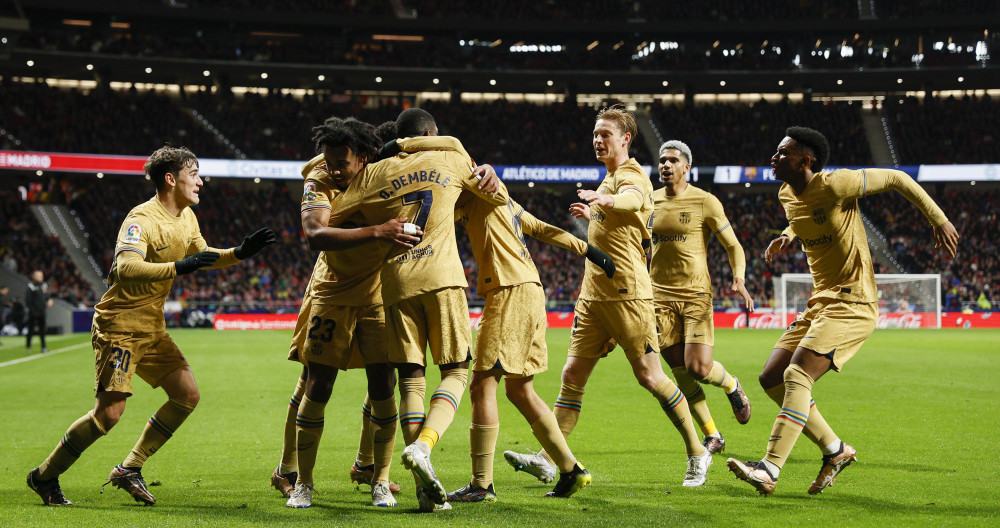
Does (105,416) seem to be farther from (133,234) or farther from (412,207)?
(412,207)

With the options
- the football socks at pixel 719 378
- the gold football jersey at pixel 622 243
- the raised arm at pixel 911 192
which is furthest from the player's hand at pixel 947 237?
the football socks at pixel 719 378

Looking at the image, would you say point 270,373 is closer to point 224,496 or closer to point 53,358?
point 53,358

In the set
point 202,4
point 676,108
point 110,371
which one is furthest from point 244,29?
point 110,371

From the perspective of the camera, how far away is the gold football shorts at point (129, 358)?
5.92 meters

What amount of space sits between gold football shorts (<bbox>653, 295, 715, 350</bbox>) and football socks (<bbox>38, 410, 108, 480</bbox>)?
483cm

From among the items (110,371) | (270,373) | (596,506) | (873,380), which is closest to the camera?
(596,506)

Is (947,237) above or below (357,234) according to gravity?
above

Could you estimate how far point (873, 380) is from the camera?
48.0 ft

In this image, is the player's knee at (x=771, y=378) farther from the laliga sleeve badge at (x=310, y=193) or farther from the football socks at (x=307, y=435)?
the laliga sleeve badge at (x=310, y=193)

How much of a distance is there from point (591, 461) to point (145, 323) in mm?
3772

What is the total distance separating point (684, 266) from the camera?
818cm

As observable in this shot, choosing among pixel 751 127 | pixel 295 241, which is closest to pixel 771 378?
pixel 295 241

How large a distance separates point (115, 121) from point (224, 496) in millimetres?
41135

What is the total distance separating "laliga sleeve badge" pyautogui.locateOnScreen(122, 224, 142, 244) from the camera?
19.1 feet
